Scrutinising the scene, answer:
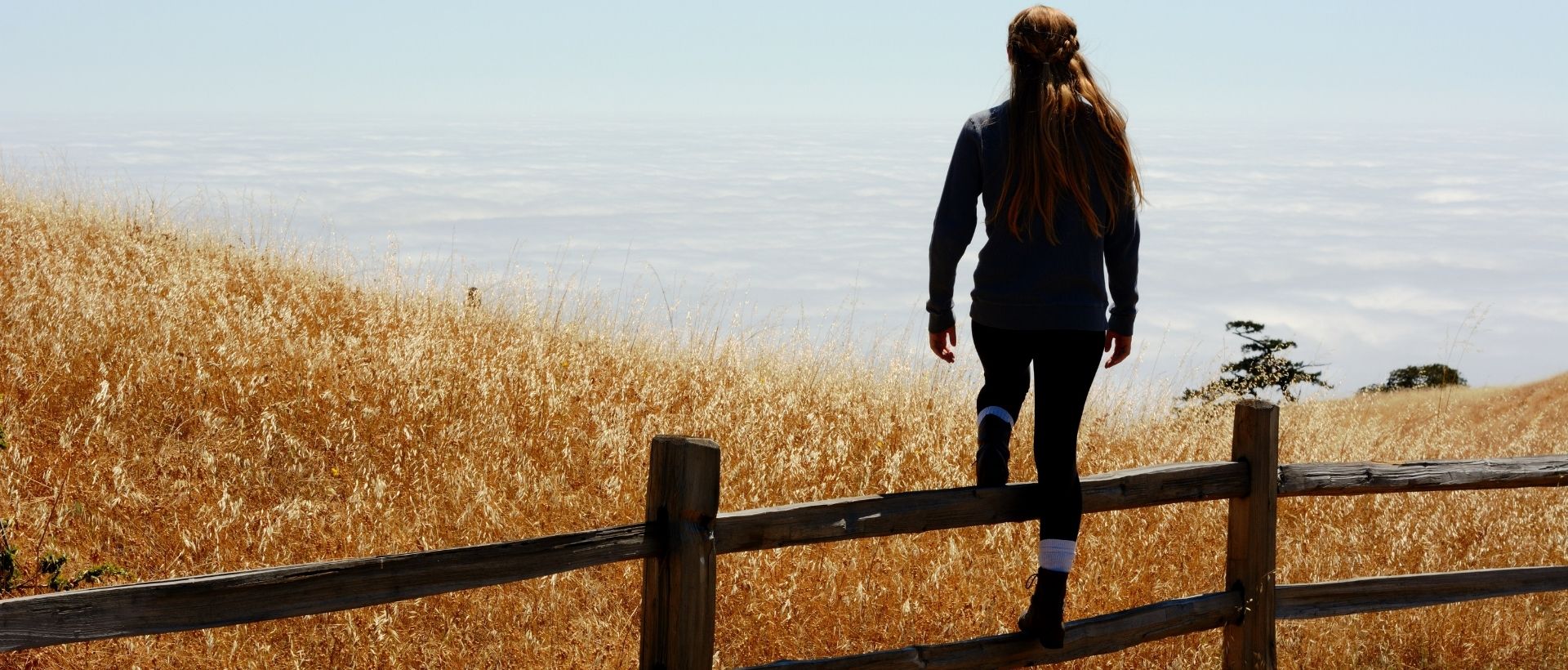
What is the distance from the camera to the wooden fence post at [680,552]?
10.2 ft

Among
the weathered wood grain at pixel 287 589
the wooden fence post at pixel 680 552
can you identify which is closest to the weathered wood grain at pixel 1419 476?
the wooden fence post at pixel 680 552

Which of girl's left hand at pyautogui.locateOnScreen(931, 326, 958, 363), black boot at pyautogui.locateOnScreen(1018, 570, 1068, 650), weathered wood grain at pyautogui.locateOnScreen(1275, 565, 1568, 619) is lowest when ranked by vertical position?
weathered wood grain at pyautogui.locateOnScreen(1275, 565, 1568, 619)

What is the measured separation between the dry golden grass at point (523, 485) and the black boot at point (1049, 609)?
2.75 ft

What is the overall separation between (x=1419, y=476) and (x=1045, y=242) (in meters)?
2.37

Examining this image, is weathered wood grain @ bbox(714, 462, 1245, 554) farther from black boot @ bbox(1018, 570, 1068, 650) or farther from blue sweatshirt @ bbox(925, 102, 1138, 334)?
blue sweatshirt @ bbox(925, 102, 1138, 334)

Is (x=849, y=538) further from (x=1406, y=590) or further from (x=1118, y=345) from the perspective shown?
(x=1406, y=590)

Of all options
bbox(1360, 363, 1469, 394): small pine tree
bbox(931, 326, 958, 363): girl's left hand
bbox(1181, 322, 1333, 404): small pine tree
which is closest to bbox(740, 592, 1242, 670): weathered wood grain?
bbox(931, 326, 958, 363): girl's left hand

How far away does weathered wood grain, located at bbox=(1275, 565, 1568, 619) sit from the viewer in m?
4.55

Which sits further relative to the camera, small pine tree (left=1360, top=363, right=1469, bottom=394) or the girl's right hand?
small pine tree (left=1360, top=363, right=1469, bottom=394)

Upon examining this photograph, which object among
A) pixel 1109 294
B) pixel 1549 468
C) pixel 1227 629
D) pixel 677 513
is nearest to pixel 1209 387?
pixel 1549 468

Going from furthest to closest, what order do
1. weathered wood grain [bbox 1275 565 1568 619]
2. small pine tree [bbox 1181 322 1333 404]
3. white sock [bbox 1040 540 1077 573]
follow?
1. small pine tree [bbox 1181 322 1333 404]
2. weathered wood grain [bbox 1275 565 1568 619]
3. white sock [bbox 1040 540 1077 573]

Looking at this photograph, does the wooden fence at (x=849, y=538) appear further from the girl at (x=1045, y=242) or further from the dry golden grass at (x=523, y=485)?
the dry golden grass at (x=523, y=485)

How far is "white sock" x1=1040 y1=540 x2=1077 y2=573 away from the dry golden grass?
1.03 meters

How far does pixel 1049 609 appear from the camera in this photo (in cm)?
374
